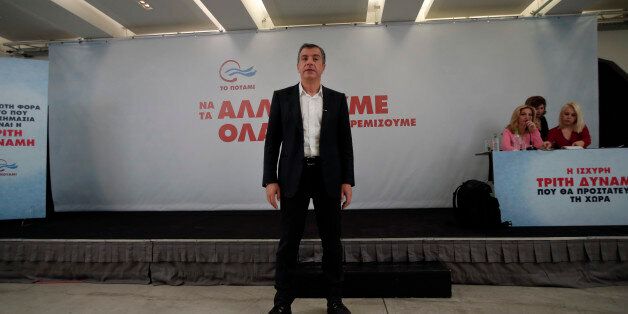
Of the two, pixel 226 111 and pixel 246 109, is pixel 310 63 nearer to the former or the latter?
pixel 246 109

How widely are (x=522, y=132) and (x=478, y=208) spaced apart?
114 centimetres

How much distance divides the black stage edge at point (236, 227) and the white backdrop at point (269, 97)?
25.0 inches

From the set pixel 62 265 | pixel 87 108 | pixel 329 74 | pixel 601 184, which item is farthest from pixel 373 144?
pixel 87 108

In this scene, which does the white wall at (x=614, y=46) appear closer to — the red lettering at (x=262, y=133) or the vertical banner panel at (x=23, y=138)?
the red lettering at (x=262, y=133)

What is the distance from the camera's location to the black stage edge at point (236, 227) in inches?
94.8

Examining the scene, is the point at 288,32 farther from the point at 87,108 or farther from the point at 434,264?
the point at 434,264

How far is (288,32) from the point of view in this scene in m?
4.34

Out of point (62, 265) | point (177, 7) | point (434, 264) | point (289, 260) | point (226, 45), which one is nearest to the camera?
point (289, 260)

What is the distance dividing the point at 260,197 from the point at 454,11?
142 inches

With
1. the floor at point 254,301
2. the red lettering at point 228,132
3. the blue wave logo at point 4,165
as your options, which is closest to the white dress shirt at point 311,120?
the floor at point 254,301

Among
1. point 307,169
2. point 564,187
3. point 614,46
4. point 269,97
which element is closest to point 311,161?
point 307,169

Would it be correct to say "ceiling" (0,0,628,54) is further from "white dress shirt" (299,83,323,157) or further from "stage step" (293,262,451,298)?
"stage step" (293,262,451,298)

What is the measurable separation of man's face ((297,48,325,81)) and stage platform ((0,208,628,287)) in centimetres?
123

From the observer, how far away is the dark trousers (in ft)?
5.41
